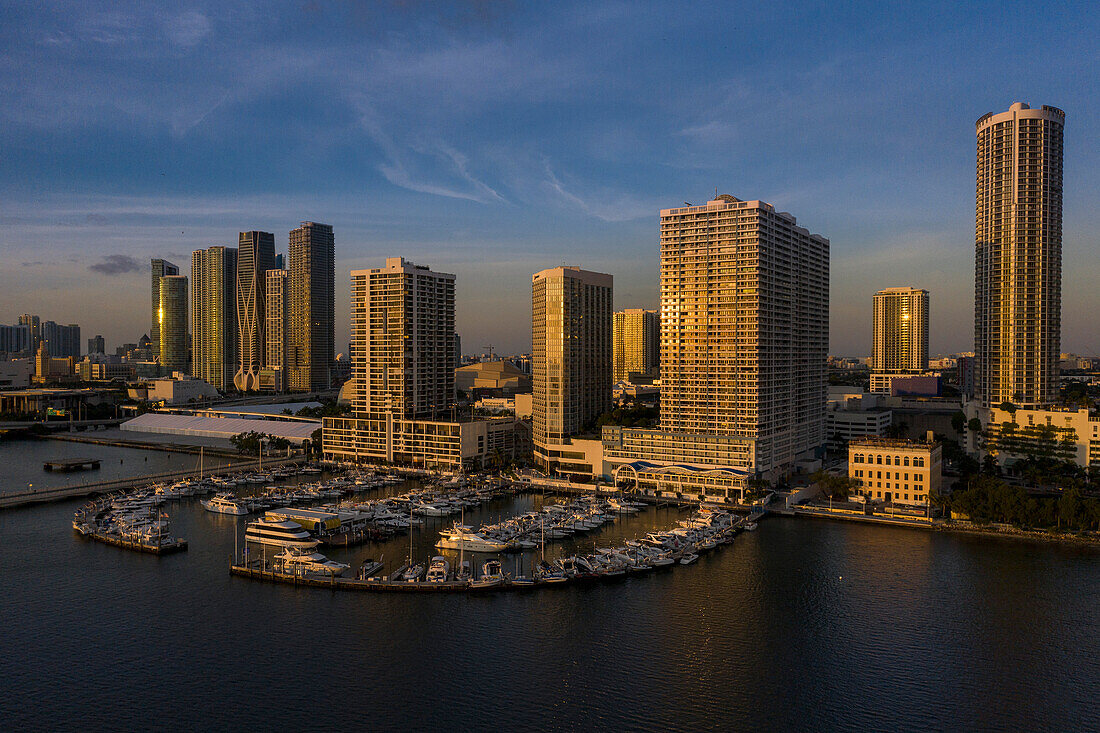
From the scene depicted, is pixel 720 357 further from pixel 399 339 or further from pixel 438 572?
pixel 399 339

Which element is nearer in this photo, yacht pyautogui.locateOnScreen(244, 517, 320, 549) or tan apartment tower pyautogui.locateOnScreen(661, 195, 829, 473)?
yacht pyautogui.locateOnScreen(244, 517, 320, 549)

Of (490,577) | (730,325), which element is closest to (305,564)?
(490,577)

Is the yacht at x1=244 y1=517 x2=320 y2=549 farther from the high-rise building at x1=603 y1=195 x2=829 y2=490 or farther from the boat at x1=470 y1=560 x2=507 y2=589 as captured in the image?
the high-rise building at x1=603 y1=195 x2=829 y2=490

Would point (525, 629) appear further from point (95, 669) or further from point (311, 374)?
point (311, 374)

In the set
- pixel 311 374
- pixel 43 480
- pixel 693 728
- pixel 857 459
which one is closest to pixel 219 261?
pixel 311 374

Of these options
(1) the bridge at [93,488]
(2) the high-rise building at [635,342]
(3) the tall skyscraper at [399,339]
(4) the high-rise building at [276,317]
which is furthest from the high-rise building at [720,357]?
(4) the high-rise building at [276,317]

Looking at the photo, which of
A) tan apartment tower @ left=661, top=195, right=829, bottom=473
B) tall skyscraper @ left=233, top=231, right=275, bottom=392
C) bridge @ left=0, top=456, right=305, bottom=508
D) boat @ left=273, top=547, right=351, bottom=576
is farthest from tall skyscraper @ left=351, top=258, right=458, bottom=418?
tall skyscraper @ left=233, top=231, right=275, bottom=392

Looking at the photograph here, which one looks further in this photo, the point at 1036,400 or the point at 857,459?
the point at 1036,400
